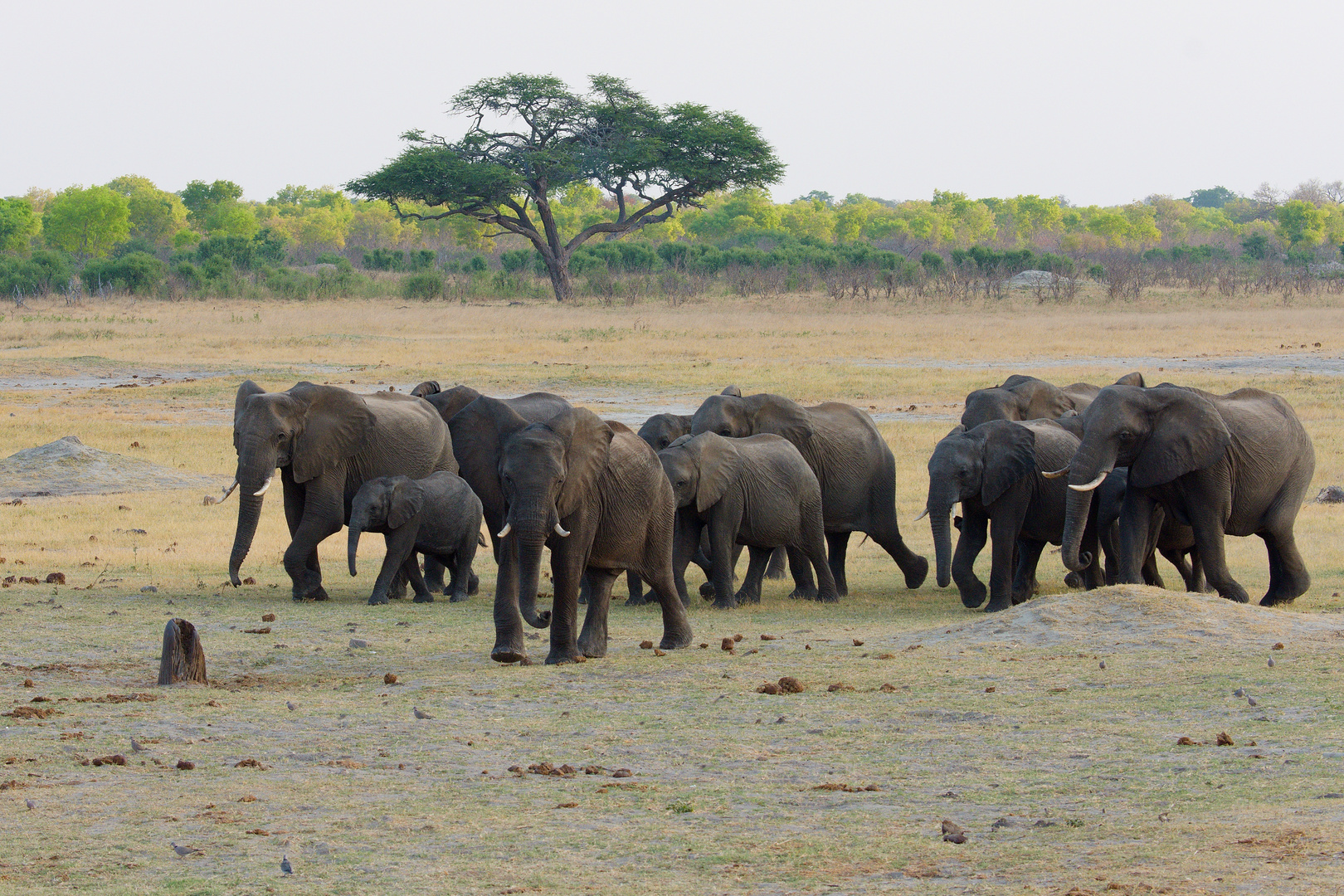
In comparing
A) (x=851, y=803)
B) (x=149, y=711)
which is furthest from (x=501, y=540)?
(x=851, y=803)

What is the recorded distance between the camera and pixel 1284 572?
12.1 metres

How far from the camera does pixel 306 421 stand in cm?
1263

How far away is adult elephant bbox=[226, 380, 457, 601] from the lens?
484 inches

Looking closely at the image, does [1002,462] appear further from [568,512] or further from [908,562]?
[568,512]

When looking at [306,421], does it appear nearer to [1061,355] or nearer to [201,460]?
[201,460]

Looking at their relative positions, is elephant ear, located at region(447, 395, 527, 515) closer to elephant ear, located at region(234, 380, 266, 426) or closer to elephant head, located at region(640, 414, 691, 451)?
elephant ear, located at region(234, 380, 266, 426)

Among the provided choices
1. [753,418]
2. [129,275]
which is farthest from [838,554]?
[129,275]

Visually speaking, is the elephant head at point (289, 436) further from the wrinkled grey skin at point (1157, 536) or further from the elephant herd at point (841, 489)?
the wrinkled grey skin at point (1157, 536)

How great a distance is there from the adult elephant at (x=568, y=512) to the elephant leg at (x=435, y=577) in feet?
14.0

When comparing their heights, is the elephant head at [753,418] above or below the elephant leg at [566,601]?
above

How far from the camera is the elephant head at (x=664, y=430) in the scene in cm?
1369

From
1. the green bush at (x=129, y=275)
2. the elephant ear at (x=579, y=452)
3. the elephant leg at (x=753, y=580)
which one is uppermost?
the green bush at (x=129, y=275)

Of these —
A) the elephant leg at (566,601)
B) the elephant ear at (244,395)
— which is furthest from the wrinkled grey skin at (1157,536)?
the elephant ear at (244,395)

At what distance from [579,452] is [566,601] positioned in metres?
0.88
